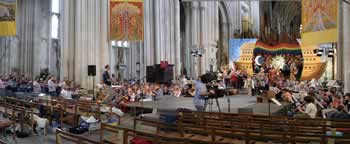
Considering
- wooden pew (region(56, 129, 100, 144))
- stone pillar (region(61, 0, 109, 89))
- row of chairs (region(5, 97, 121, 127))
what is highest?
stone pillar (region(61, 0, 109, 89))

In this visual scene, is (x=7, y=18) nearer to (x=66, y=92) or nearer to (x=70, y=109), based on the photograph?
(x=66, y=92)

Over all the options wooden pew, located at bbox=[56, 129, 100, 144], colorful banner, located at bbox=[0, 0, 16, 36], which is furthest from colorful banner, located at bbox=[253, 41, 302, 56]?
wooden pew, located at bbox=[56, 129, 100, 144]

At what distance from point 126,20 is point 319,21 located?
9437 mm

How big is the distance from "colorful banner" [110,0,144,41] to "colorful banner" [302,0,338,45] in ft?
27.2

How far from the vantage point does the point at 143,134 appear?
219 inches

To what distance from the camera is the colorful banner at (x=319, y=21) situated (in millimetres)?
14043

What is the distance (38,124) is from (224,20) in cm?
3939

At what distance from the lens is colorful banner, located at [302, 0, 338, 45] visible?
14.0 m

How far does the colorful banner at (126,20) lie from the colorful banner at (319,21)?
27.2 ft

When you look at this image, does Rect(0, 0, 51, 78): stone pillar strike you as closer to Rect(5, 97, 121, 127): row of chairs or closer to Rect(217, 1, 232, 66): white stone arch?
Rect(5, 97, 121, 127): row of chairs

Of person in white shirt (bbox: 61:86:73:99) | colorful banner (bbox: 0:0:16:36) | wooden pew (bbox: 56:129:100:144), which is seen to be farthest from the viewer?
person in white shirt (bbox: 61:86:73:99)

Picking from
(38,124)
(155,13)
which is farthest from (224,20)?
(38,124)

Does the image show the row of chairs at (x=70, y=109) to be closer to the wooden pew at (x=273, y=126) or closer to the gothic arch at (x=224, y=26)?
the wooden pew at (x=273, y=126)

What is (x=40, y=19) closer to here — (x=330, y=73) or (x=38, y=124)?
(x=38, y=124)
